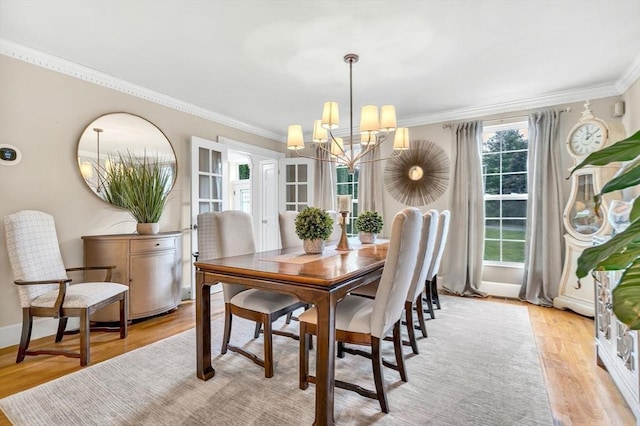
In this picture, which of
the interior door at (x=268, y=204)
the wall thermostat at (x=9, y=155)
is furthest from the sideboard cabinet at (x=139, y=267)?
the interior door at (x=268, y=204)

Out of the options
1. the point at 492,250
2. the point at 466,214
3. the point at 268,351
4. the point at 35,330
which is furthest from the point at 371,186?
the point at 35,330

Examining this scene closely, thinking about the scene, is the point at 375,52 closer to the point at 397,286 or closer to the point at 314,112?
the point at 314,112

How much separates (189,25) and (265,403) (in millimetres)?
2570

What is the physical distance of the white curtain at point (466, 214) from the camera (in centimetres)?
397

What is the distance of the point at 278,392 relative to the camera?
185 centimetres

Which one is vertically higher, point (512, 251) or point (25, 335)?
point (512, 251)

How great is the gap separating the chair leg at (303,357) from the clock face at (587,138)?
3.49 metres

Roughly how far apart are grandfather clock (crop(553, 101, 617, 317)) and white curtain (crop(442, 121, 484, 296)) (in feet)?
2.86

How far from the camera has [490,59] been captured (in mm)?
2758

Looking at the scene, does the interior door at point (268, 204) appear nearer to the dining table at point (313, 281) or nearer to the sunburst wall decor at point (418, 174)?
the sunburst wall decor at point (418, 174)

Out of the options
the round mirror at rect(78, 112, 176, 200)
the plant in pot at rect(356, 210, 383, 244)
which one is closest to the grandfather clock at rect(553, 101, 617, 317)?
the plant in pot at rect(356, 210, 383, 244)

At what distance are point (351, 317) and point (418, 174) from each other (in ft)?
10.6

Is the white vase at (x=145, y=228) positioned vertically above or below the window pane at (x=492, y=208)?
below

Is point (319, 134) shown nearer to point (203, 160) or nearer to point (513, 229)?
point (203, 160)
